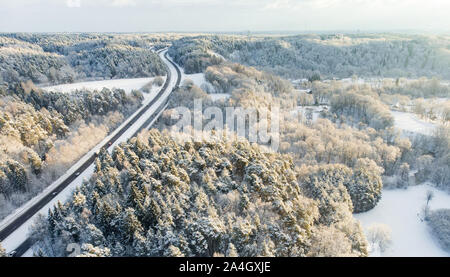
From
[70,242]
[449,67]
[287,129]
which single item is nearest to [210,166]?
[70,242]

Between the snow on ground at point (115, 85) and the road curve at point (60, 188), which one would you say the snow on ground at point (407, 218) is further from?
the snow on ground at point (115, 85)

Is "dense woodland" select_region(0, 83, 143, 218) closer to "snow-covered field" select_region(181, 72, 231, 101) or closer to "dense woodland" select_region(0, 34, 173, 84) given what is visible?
"snow-covered field" select_region(181, 72, 231, 101)

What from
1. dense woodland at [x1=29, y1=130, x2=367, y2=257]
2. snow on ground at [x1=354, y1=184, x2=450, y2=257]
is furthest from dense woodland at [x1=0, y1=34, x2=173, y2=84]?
snow on ground at [x1=354, y1=184, x2=450, y2=257]

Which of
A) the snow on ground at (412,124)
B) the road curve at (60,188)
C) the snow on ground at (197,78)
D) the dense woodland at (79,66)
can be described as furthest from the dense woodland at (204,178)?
the dense woodland at (79,66)

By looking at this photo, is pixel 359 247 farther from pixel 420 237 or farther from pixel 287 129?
pixel 287 129

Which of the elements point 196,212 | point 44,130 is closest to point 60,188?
point 44,130
